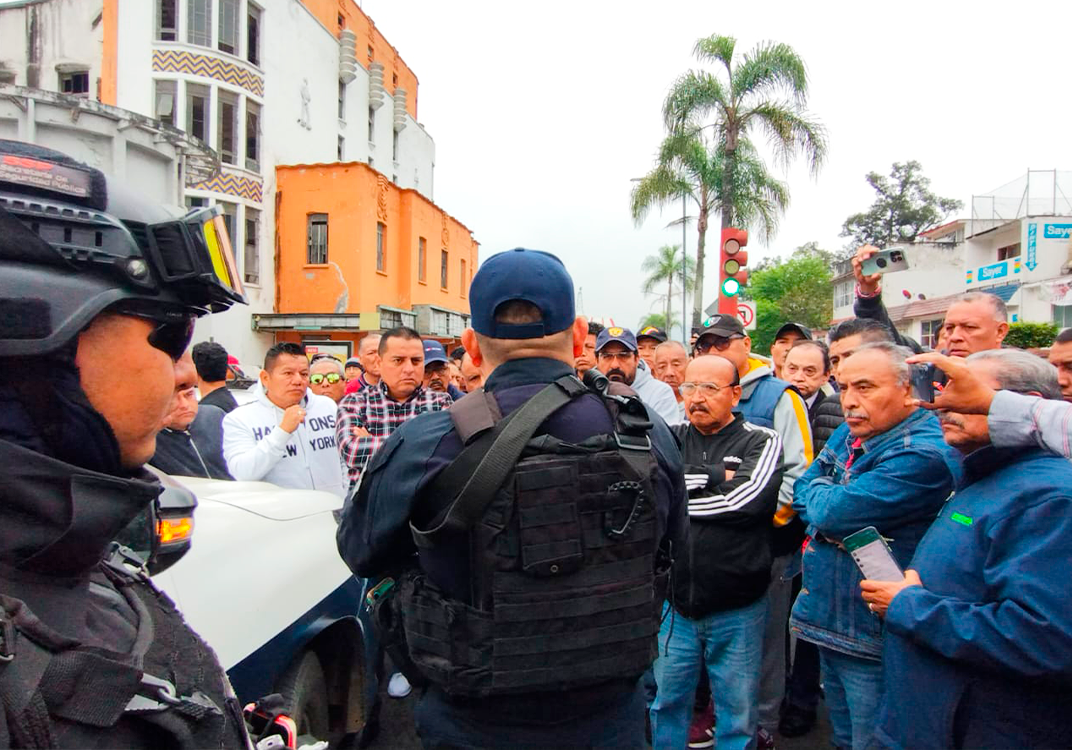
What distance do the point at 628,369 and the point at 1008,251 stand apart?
37109mm

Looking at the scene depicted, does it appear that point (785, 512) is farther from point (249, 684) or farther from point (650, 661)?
point (249, 684)

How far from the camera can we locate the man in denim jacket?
104 inches

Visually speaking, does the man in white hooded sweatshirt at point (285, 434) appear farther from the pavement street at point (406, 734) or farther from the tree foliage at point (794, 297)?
the tree foliage at point (794, 297)

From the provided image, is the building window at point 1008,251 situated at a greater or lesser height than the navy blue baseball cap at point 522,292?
greater

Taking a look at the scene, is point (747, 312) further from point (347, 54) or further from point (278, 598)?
point (347, 54)

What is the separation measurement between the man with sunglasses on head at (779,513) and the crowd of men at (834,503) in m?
0.01

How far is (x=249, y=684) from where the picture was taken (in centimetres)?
238

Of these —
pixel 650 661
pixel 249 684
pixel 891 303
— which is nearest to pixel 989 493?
pixel 650 661

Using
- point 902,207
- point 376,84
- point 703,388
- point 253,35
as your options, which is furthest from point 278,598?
point 902,207

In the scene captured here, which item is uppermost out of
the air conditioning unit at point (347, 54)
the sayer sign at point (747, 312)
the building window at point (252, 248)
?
the air conditioning unit at point (347, 54)

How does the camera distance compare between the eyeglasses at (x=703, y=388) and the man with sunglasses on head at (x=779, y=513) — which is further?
the man with sunglasses on head at (x=779, y=513)

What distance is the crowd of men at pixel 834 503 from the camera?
1.95 metres

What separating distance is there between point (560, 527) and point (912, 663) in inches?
53.0

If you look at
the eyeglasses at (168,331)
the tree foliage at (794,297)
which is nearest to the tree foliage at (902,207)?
the tree foliage at (794,297)
